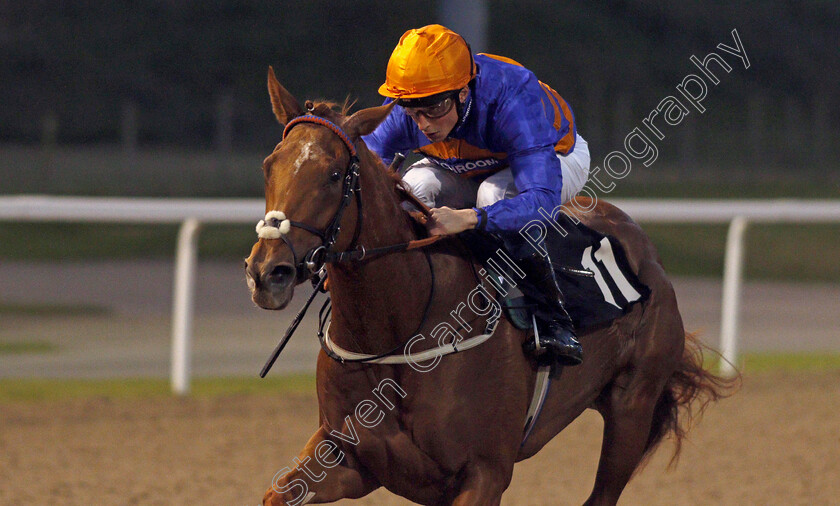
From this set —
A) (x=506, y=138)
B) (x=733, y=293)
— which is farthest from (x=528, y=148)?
(x=733, y=293)

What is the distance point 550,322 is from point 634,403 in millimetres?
678

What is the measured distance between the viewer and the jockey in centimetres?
261

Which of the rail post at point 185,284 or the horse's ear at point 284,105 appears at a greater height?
the horse's ear at point 284,105

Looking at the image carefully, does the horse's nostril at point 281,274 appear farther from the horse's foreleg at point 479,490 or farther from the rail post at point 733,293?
the rail post at point 733,293

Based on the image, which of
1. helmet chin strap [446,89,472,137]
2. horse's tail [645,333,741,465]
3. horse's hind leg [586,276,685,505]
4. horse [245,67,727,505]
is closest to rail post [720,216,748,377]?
horse's tail [645,333,741,465]

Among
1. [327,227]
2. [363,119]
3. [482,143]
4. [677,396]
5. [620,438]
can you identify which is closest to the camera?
[327,227]

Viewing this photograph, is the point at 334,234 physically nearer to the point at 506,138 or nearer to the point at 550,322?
the point at 506,138

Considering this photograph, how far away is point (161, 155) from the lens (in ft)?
51.6

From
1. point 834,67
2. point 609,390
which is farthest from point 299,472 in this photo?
point 834,67

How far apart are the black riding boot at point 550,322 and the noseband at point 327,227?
26.2 inches

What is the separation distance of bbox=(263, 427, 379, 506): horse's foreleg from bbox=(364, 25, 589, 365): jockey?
574 millimetres

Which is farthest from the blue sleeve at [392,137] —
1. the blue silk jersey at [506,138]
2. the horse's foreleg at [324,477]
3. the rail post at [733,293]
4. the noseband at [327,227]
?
the rail post at [733,293]

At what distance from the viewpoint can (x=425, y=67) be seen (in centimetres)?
260

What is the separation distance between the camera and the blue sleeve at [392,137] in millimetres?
3000
